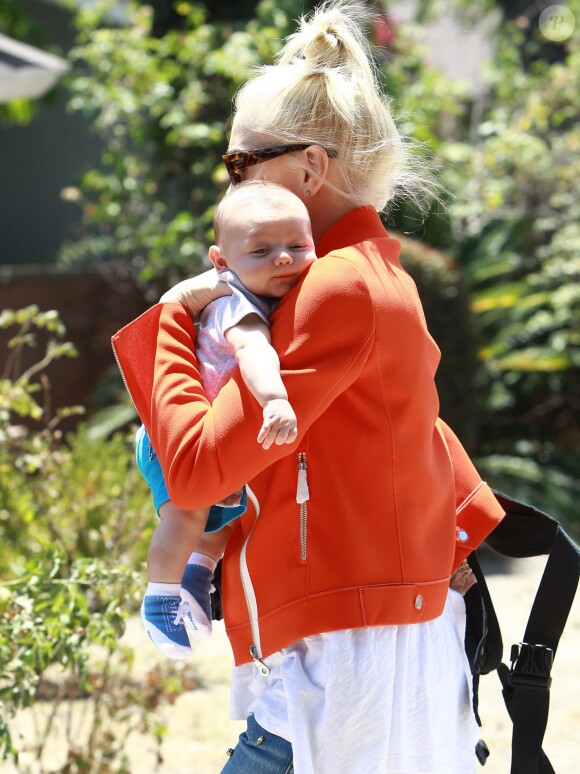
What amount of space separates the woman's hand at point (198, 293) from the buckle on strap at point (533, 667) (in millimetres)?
894

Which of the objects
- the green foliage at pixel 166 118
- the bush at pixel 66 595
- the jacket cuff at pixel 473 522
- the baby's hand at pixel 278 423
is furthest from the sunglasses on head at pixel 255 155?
the green foliage at pixel 166 118

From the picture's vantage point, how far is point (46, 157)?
461 inches

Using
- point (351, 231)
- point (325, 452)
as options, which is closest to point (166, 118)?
point (351, 231)

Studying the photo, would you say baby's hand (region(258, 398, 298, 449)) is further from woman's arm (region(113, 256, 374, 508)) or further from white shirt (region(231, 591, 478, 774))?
white shirt (region(231, 591, 478, 774))

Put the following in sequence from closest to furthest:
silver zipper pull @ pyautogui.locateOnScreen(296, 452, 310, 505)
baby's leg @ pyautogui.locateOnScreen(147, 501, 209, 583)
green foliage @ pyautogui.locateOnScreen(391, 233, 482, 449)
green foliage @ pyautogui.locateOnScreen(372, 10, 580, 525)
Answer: silver zipper pull @ pyautogui.locateOnScreen(296, 452, 310, 505) → baby's leg @ pyautogui.locateOnScreen(147, 501, 209, 583) → green foliage @ pyautogui.locateOnScreen(391, 233, 482, 449) → green foliage @ pyautogui.locateOnScreen(372, 10, 580, 525)

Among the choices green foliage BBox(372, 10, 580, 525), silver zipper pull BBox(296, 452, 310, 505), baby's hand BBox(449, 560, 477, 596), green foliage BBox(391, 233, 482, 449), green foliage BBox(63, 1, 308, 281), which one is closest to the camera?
silver zipper pull BBox(296, 452, 310, 505)

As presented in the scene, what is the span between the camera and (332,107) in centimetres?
190

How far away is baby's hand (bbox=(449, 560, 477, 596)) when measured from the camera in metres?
2.19

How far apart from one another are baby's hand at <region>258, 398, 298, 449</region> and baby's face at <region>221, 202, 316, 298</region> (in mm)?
280

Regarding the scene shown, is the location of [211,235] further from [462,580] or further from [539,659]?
[539,659]

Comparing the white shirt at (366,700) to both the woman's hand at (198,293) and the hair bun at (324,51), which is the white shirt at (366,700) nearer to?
the woman's hand at (198,293)

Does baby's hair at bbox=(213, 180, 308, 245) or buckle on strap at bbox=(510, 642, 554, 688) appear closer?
baby's hair at bbox=(213, 180, 308, 245)


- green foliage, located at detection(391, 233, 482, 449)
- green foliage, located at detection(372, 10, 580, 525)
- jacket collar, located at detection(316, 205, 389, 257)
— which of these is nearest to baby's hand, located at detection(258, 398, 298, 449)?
jacket collar, located at detection(316, 205, 389, 257)

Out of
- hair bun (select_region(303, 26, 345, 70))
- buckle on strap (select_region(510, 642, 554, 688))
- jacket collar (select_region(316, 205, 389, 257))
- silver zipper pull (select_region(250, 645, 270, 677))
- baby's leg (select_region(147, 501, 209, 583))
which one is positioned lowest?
buckle on strap (select_region(510, 642, 554, 688))
